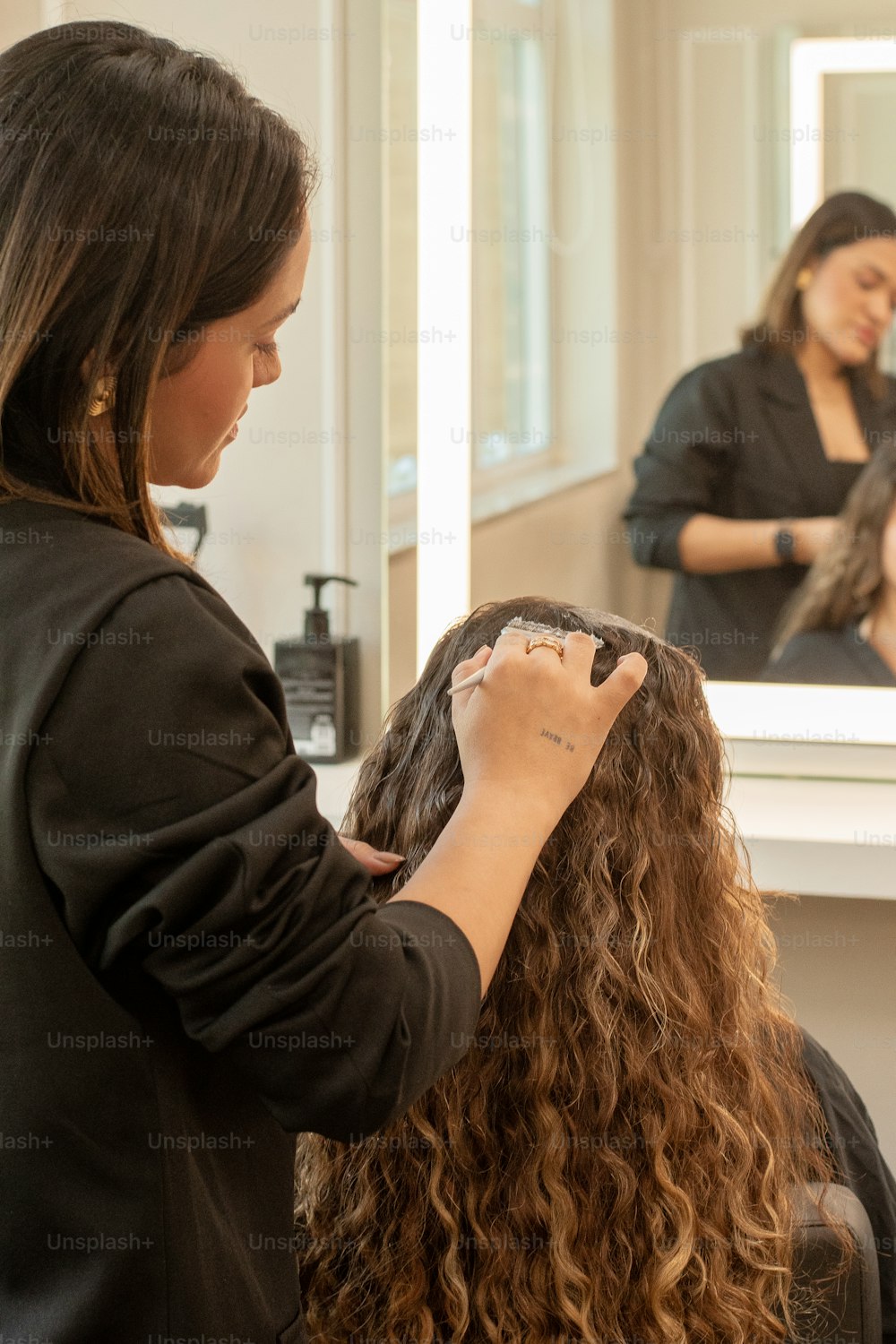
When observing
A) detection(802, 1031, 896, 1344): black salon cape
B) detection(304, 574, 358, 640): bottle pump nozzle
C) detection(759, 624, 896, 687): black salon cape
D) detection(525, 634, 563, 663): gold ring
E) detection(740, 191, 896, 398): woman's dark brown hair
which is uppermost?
detection(740, 191, 896, 398): woman's dark brown hair

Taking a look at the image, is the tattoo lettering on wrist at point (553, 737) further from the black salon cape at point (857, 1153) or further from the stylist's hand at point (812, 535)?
the stylist's hand at point (812, 535)

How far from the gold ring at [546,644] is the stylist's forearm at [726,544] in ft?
3.44

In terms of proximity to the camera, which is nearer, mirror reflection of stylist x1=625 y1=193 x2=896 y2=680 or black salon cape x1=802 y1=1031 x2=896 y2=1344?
black salon cape x1=802 y1=1031 x2=896 y2=1344

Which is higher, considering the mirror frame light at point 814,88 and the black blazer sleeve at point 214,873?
the mirror frame light at point 814,88

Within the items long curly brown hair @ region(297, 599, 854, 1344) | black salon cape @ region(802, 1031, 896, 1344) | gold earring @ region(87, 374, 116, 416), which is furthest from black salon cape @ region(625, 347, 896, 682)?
gold earring @ region(87, 374, 116, 416)

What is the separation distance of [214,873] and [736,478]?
4.37 ft

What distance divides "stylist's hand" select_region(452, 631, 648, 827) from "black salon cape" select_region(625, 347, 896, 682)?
3.47 feet

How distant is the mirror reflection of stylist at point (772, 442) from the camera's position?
1.69 meters

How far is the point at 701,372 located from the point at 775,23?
0.43 m

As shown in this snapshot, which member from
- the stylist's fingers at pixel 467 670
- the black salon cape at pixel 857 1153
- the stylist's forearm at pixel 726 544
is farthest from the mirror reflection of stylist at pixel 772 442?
the stylist's fingers at pixel 467 670

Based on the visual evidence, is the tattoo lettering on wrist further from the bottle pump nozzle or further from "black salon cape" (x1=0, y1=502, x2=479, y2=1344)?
the bottle pump nozzle

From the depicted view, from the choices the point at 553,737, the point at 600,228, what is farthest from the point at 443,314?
the point at 553,737

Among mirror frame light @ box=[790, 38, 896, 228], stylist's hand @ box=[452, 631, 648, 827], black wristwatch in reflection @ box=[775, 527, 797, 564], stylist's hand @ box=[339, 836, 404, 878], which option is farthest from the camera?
black wristwatch in reflection @ box=[775, 527, 797, 564]

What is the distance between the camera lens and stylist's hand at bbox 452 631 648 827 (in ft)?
2.32
